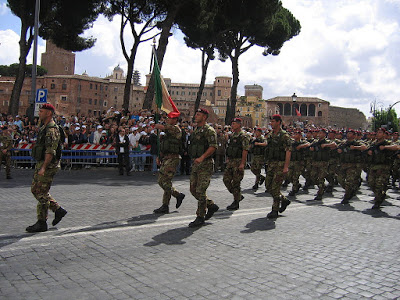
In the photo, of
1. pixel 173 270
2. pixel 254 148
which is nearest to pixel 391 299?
pixel 173 270

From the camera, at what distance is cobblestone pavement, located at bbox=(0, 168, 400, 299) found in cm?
398

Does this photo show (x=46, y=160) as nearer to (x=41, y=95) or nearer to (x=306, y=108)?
(x=41, y=95)

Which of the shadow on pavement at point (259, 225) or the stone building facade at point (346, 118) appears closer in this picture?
the shadow on pavement at point (259, 225)

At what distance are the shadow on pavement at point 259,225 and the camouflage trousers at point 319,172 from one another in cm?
372

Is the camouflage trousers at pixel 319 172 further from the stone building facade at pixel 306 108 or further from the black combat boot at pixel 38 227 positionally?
the stone building facade at pixel 306 108

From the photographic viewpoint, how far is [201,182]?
6.83 metres

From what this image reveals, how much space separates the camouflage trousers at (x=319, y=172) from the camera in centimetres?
1071

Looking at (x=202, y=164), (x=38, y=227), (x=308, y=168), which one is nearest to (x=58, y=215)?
(x=38, y=227)

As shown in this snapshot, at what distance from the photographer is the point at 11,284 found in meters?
3.94

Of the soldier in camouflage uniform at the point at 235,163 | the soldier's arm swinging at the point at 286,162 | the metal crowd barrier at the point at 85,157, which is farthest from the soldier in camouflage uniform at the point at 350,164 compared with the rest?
the metal crowd barrier at the point at 85,157

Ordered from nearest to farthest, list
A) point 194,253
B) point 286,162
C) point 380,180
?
point 194,253, point 286,162, point 380,180

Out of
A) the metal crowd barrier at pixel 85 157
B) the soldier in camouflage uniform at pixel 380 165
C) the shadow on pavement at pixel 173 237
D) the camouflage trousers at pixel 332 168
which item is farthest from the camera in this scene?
the metal crowd barrier at pixel 85 157

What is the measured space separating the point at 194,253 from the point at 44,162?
2.60m

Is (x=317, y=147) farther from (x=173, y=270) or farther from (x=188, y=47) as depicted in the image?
(x=188, y=47)
